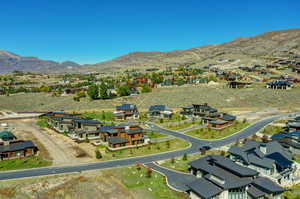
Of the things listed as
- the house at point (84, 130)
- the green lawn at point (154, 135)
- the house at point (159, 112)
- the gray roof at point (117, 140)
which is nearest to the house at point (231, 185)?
the gray roof at point (117, 140)

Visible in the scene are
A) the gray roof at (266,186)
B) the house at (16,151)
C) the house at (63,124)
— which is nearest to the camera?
the gray roof at (266,186)

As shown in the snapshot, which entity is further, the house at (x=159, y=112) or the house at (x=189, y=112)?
the house at (x=189, y=112)

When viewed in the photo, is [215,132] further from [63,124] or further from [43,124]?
[43,124]

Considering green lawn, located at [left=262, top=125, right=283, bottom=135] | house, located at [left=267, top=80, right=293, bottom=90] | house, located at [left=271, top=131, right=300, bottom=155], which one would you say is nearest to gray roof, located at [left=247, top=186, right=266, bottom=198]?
house, located at [left=271, top=131, right=300, bottom=155]

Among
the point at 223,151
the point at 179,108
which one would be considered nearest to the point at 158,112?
the point at 179,108

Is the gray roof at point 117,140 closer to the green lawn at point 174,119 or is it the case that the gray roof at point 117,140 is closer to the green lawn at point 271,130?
the green lawn at point 174,119

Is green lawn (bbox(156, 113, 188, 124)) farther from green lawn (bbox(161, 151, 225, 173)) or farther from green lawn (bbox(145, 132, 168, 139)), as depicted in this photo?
green lawn (bbox(161, 151, 225, 173))
